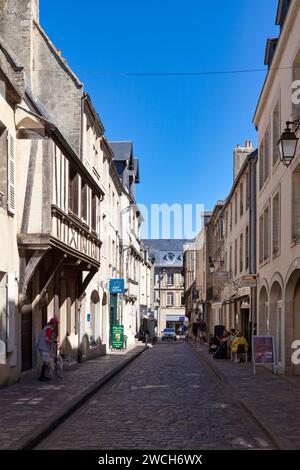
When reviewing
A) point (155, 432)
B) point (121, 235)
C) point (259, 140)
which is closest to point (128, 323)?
point (121, 235)

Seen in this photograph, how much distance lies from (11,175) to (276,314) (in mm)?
10144

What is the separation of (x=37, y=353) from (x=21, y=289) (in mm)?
2841

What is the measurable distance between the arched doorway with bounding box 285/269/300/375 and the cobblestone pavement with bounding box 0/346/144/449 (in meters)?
4.98

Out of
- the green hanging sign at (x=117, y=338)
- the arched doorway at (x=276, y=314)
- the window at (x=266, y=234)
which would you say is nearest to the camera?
the arched doorway at (x=276, y=314)

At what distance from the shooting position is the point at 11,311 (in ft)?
45.0

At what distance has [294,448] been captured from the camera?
7.59m

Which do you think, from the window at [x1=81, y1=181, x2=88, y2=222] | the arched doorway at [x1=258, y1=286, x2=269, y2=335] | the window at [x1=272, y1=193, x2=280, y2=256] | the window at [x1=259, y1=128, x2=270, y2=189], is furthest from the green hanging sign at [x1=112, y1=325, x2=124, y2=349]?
the window at [x1=272, y1=193, x2=280, y2=256]

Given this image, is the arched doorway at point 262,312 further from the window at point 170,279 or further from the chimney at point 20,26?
the window at point 170,279

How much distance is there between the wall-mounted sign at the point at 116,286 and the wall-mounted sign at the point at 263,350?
1276 centimetres

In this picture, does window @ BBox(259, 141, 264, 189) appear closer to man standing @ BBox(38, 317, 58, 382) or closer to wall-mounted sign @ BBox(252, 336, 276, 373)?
wall-mounted sign @ BBox(252, 336, 276, 373)

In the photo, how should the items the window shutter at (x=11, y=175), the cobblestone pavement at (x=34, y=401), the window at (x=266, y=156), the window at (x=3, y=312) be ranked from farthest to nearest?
the window at (x=266, y=156)
the window shutter at (x=11, y=175)
the window at (x=3, y=312)
the cobblestone pavement at (x=34, y=401)

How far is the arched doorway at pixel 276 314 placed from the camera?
1917 centimetres
